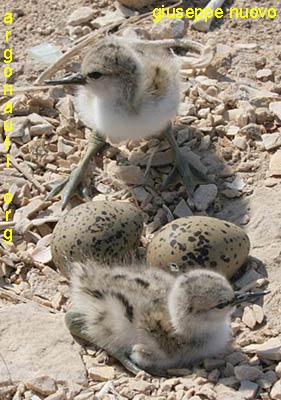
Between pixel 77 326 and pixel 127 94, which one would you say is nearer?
pixel 77 326

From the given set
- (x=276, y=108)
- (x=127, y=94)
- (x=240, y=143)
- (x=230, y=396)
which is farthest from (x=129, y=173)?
(x=230, y=396)

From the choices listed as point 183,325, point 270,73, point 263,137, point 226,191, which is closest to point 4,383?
point 183,325

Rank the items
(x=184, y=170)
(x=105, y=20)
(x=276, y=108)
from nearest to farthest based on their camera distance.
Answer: (x=184, y=170), (x=276, y=108), (x=105, y=20)

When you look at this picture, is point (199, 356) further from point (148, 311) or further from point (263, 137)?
point (263, 137)

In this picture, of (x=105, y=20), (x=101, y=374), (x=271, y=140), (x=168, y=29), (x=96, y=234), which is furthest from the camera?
(x=105, y=20)

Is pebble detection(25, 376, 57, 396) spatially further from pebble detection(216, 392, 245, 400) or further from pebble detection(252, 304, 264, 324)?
pebble detection(252, 304, 264, 324)

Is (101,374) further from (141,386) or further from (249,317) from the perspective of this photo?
(249,317)

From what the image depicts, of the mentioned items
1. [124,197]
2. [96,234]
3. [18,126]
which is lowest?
[124,197]
